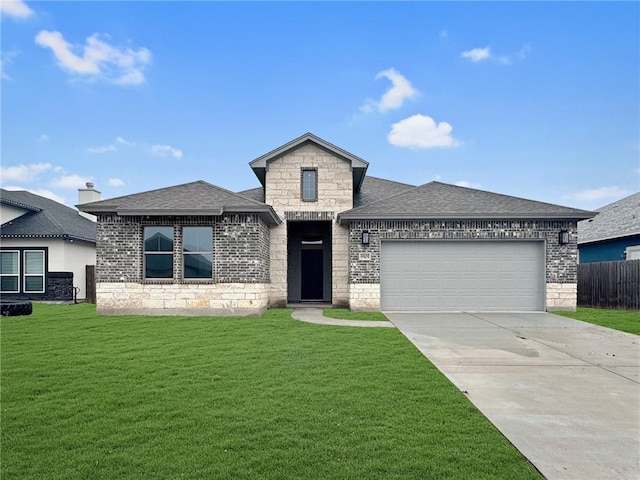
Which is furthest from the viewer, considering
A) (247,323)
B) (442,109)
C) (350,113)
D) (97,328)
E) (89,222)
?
(350,113)

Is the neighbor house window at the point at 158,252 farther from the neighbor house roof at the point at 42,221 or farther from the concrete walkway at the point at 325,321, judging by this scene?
the neighbor house roof at the point at 42,221

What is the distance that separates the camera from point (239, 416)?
13.1 feet

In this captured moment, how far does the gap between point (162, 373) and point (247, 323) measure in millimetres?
4831

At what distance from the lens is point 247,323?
10.4 meters

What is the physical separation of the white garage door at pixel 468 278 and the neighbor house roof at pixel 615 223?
709 cm

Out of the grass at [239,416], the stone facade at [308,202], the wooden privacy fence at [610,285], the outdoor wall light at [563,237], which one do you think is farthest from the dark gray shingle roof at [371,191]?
the grass at [239,416]

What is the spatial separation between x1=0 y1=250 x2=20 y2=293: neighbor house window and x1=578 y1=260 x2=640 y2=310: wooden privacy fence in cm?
2514

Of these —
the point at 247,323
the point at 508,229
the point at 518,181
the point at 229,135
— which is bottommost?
the point at 247,323

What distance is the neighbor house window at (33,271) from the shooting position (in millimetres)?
17281

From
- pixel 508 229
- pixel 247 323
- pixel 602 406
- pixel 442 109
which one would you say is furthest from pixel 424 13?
pixel 602 406

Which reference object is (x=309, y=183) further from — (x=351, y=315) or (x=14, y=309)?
(x=14, y=309)

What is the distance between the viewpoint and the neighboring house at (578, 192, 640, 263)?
54.9 ft

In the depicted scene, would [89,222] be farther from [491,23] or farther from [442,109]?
[491,23]

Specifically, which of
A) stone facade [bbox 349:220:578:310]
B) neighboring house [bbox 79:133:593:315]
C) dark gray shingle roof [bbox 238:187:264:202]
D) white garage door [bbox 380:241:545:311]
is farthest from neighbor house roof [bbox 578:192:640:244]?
dark gray shingle roof [bbox 238:187:264:202]
